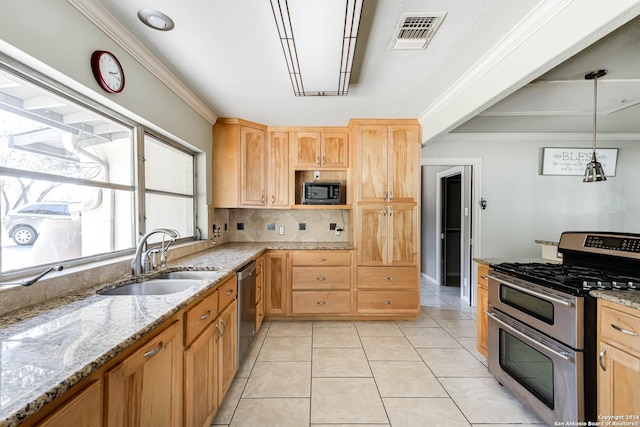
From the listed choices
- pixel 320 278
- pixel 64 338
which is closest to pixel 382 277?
pixel 320 278

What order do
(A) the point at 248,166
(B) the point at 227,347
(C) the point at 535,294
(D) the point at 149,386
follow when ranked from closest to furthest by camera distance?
(D) the point at 149,386, (C) the point at 535,294, (B) the point at 227,347, (A) the point at 248,166

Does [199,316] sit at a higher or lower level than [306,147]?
lower

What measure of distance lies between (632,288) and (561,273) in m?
0.33

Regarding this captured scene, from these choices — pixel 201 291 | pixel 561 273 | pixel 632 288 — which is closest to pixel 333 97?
pixel 201 291

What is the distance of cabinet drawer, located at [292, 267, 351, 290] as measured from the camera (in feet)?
10.5

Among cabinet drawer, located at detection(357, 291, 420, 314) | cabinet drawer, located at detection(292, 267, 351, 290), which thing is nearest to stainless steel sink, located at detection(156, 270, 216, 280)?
cabinet drawer, located at detection(292, 267, 351, 290)

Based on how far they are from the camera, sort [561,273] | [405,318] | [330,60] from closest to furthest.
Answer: [561,273] < [330,60] < [405,318]

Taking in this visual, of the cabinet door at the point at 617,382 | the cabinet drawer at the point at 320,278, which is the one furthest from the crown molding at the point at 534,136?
the cabinet door at the point at 617,382

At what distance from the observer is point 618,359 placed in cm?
127

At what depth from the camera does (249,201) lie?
3342 millimetres

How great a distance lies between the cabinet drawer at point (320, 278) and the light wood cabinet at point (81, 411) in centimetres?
246

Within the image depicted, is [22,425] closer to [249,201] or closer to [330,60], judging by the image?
[330,60]

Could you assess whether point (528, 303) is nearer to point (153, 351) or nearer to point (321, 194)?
point (153, 351)

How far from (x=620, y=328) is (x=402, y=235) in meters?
2.02
